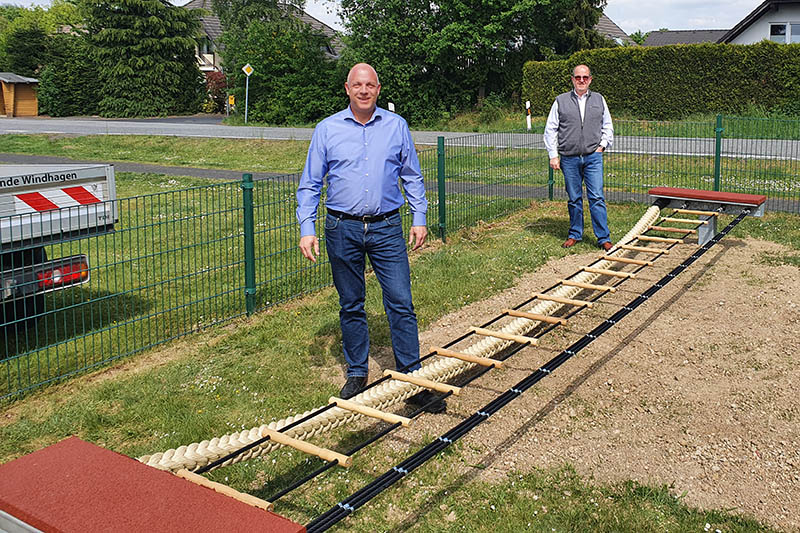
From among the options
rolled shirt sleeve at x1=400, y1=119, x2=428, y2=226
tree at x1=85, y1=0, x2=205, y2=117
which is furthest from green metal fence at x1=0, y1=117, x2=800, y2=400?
tree at x1=85, y1=0, x2=205, y2=117

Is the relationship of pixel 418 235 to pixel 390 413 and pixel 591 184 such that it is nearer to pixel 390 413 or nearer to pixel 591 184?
pixel 390 413

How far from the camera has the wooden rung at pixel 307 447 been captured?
362 centimetres

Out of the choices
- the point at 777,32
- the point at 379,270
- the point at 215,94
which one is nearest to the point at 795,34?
the point at 777,32

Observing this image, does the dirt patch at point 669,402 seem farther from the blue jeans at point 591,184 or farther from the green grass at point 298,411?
the blue jeans at point 591,184

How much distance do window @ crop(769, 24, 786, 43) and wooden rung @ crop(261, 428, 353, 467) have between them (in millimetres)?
38700

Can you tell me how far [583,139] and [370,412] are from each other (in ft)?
19.4

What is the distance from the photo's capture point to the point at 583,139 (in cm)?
916

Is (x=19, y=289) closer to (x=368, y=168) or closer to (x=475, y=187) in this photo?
(x=368, y=168)

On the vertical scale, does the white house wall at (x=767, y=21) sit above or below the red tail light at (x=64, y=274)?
above

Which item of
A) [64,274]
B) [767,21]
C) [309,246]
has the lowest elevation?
[64,274]

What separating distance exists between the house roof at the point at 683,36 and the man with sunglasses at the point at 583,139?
46.9 metres

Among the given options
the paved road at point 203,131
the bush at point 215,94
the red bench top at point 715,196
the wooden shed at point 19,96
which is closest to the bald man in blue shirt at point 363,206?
the red bench top at point 715,196

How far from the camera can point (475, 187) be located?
11422mm

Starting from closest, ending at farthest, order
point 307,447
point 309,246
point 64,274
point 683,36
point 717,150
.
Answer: point 307,447 → point 309,246 → point 64,274 → point 717,150 → point 683,36
